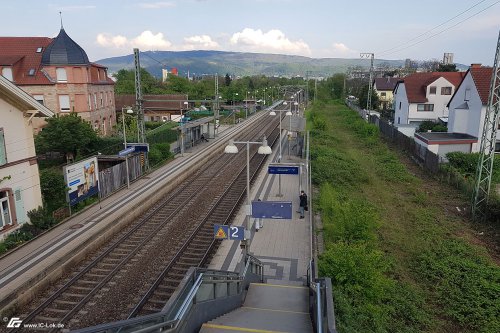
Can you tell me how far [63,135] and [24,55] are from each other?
49.4 feet

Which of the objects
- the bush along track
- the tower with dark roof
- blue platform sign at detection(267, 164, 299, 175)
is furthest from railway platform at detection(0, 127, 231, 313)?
the tower with dark roof

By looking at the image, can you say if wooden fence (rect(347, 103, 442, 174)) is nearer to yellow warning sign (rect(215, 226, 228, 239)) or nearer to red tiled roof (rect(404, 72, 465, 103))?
red tiled roof (rect(404, 72, 465, 103))

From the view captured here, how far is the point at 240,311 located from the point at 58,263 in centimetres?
782

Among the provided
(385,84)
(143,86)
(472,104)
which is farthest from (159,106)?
(385,84)

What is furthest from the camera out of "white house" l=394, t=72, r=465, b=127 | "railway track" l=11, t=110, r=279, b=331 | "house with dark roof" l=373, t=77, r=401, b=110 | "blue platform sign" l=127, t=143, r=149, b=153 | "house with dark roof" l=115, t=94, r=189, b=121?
"house with dark roof" l=373, t=77, r=401, b=110

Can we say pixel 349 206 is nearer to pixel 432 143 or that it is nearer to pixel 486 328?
pixel 486 328

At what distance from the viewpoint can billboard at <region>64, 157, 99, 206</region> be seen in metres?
19.0

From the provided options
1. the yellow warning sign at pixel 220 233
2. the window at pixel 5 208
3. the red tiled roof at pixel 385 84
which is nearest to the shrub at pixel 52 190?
the window at pixel 5 208

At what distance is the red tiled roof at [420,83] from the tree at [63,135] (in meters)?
39.0

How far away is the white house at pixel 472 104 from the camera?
33.2 m

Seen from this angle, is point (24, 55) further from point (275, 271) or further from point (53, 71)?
point (275, 271)

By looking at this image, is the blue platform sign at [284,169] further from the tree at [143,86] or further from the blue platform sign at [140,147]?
the tree at [143,86]

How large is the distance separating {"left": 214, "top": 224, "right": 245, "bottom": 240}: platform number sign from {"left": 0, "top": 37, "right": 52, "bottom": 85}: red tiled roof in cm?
3250

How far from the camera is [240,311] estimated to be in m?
9.13
